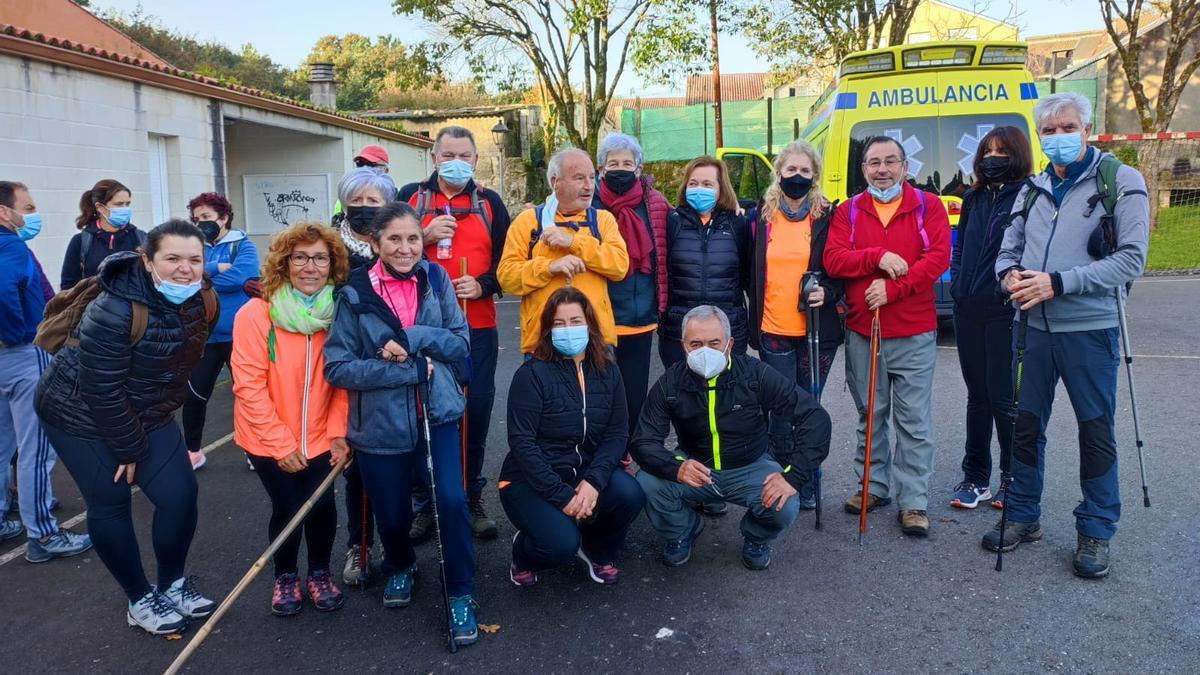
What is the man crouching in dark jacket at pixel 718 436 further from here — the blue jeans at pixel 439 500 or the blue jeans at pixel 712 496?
the blue jeans at pixel 439 500

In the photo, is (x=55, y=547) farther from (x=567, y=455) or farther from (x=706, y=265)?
(x=706, y=265)

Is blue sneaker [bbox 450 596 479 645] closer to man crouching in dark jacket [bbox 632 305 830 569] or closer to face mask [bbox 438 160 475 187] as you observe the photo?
man crouching in dark jacket [bbox 632 305 830 569]

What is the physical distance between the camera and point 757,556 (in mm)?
3967

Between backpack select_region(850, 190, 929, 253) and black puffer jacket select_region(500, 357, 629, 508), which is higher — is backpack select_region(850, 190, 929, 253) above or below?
above

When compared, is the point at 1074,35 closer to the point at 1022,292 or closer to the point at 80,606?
the point at 1022,292

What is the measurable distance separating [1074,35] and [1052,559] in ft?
145

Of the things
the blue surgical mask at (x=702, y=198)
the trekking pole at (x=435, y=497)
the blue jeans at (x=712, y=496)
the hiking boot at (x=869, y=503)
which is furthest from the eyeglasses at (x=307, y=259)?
the hiking boot at (x=869, y=503)

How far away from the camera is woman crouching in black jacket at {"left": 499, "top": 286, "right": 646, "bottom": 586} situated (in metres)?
3.71

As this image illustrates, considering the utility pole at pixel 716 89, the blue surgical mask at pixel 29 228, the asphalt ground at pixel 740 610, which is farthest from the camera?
the utility pole at pixel 716 89

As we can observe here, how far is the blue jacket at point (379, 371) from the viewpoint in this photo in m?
3.47

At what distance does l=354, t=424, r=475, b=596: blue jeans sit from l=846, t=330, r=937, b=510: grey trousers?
7.32 feet

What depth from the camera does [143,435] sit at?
3432 mm

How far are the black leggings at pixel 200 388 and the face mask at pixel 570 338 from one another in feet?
9.21

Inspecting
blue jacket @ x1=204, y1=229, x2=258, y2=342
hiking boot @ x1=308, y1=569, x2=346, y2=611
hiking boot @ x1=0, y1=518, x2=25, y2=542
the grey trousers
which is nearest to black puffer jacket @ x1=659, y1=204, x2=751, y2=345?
the grey trousers
